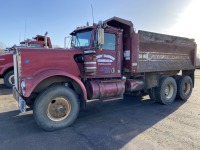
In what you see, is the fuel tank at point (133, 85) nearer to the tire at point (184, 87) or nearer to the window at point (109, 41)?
the window at point (109, 41)

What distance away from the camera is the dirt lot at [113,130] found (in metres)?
3.87

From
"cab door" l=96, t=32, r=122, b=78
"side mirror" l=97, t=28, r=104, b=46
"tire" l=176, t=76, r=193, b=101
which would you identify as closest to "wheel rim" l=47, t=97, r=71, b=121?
"cab door" l=96, t=32, r=122, b=78

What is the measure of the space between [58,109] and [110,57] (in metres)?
2.27

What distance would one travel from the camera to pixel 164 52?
7418mm

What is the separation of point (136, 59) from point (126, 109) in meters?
1.76

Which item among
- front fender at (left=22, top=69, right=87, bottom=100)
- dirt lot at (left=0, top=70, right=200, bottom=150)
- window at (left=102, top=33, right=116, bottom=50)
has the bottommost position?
dirt lot at (left=0, top=70, right=200, bottom=150)

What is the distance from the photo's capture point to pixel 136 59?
20.9 ft

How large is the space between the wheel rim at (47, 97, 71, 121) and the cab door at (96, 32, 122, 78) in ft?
4.66

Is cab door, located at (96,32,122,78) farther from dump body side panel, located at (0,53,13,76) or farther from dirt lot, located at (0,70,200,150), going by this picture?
dump body side panel, located at (0,53,13,76)

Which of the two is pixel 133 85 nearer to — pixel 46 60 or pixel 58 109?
pixel 58 109

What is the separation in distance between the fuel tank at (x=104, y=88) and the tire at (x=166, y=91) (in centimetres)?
201

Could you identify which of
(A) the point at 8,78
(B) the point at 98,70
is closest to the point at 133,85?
(B) the point at 98,70

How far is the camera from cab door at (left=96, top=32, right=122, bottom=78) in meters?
5.68

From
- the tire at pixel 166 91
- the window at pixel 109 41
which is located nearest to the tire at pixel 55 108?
→ the window at pixel 109 41
